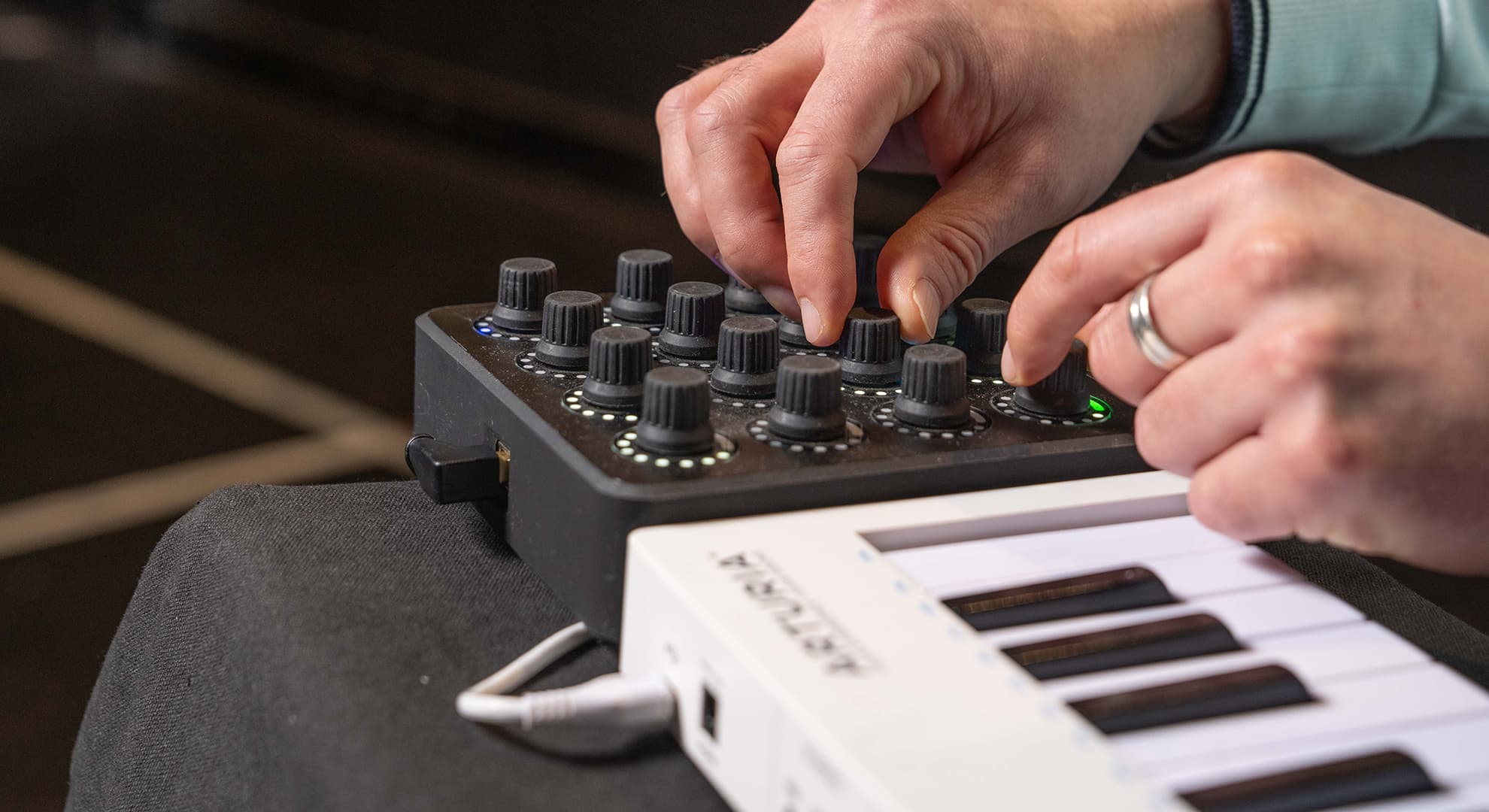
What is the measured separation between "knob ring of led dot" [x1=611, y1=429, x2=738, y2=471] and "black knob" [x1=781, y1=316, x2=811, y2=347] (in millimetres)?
175

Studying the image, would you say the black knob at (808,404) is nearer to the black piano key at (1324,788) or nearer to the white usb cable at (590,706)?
the white usb cable at (590,706)

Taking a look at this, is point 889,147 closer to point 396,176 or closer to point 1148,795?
point 1148,795

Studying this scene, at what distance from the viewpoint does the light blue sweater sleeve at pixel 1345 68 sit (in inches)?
41.1

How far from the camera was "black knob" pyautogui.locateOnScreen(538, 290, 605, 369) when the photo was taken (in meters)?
0.71

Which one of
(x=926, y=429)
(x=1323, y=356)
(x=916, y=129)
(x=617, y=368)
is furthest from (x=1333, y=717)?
(x=916, y=129)

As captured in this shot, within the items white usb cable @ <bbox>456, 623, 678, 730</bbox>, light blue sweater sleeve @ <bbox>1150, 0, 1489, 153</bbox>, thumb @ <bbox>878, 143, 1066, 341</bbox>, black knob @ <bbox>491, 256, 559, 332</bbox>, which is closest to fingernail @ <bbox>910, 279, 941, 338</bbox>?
thumb @ <bbox>878, 143, 1066, 341</bbox>

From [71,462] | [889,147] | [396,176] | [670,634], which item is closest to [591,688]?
[670,634]

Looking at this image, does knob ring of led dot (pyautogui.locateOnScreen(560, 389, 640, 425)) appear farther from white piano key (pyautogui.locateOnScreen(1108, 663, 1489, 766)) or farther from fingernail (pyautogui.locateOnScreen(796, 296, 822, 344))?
white piano key (pyautogui.locateOnScreen(1108, 663, 1489, 766))

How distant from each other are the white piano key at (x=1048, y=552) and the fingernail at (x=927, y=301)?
0.19 metres

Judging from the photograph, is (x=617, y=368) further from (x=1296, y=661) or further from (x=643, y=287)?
(x=1296, y=661)

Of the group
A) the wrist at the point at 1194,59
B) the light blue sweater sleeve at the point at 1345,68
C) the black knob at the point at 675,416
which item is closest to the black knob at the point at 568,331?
the black knob at the point at 675,416

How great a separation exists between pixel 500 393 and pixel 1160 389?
0.31 meters

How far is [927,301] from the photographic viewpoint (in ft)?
2.55

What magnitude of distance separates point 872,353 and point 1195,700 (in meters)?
0.29
